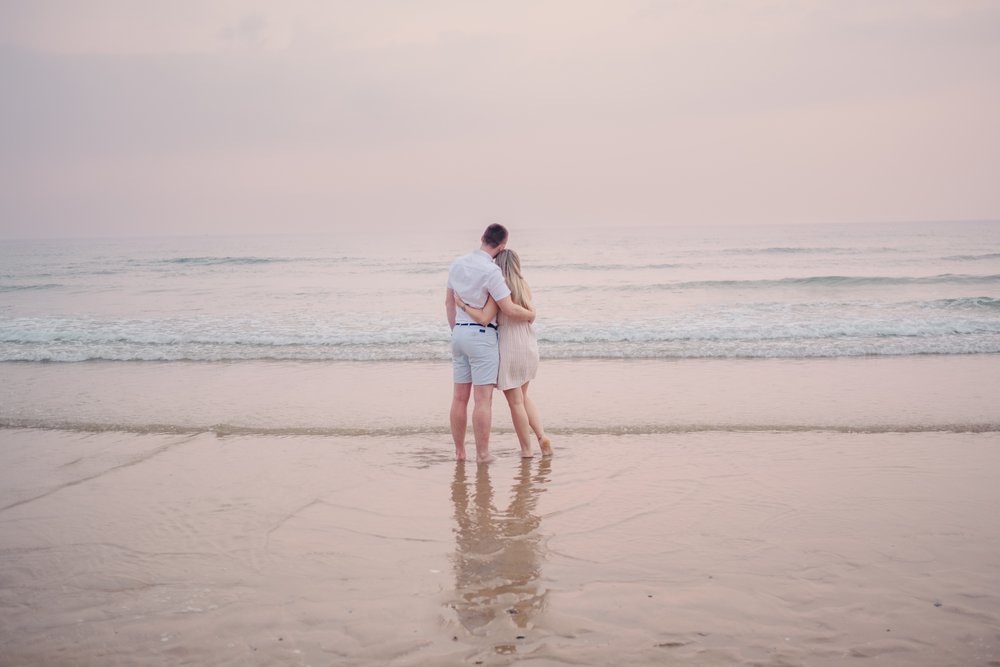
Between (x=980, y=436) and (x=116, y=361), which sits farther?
(x=116, y=361)

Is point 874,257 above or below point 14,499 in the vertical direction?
above

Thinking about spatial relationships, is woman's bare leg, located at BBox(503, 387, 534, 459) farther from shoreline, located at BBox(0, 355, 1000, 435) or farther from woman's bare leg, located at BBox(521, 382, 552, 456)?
shoreline, located at BBox(0, 355, 1000, 435)

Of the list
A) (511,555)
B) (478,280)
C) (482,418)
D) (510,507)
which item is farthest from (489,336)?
(511,555)

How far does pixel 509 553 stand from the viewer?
13.0 feet

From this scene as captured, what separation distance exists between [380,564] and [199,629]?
0.99 meters

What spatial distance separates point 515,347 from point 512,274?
2.05 ft

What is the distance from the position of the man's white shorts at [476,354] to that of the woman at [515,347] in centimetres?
8

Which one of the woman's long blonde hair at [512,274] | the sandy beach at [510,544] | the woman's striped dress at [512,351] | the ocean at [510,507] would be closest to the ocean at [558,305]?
the ocean at [510,507]

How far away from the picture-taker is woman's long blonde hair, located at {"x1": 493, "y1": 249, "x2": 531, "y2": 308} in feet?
18.8

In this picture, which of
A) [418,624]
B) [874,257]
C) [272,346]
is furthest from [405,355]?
[874,257]

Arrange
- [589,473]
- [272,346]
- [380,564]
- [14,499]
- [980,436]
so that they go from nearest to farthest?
[380,564] → [14,499] → [589,473] → [980,436] → [272,346]

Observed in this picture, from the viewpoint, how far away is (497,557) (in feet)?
12.9

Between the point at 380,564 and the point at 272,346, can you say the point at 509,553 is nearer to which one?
the point at 380,564

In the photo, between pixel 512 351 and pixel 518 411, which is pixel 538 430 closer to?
pixel 518 411
